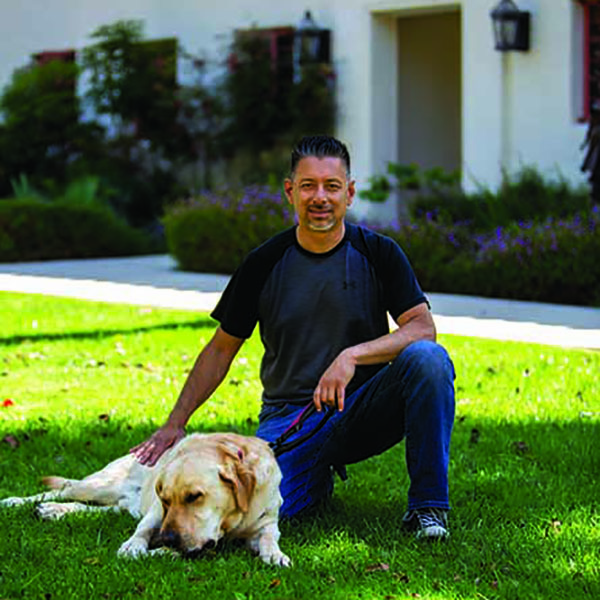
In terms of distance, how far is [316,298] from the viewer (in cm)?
Answer: 505

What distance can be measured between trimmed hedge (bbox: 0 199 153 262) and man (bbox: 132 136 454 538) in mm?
11093

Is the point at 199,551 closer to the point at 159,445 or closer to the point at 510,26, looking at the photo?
the point at 159,445

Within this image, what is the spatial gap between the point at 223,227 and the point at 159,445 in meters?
9.30

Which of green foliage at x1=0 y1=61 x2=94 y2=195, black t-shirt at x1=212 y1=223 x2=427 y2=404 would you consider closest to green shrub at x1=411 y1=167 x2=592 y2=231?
green foliage at x1=0 y1=61 x2=94 y2=195

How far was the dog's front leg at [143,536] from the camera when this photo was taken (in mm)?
4500

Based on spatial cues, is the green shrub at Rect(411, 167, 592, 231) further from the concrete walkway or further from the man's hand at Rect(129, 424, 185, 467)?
the man's hand at Rect(129, 424, 185, 467)

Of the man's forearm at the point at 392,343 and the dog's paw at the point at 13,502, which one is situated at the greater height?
the man's forearm at the point at 392,343

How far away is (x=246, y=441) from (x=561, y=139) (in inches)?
425

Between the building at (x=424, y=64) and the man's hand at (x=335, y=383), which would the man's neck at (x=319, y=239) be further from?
the building at (x=424, y=64)

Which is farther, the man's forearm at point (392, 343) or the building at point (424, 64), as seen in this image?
the building at point (424, 64)

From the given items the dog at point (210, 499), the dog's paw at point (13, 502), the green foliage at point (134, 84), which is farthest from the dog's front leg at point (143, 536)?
the green foliage at point (134, 84)

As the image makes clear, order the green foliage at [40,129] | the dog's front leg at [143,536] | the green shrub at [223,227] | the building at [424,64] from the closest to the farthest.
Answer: the dog's front leg at [143,536] < the green shrub at [223,227] < the building at [424,64] < the green foliage at [40,129]

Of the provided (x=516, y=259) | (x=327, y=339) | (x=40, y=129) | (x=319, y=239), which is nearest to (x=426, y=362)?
(x=327, y=339)

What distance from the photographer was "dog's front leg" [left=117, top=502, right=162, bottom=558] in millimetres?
4500
